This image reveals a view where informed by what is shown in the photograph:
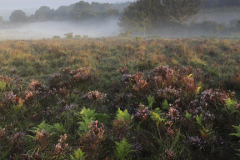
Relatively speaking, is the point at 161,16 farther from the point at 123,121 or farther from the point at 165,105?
the point at 123,121

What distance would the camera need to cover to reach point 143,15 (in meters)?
46.3

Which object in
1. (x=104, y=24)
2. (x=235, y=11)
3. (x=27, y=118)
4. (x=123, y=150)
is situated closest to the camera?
(x=123, y=150)

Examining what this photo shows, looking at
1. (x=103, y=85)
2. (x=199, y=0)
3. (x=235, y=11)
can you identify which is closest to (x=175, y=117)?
(x=103, y=85)

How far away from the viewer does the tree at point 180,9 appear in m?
43.4

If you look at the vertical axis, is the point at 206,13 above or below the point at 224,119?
above

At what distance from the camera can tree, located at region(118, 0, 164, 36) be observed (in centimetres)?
4716

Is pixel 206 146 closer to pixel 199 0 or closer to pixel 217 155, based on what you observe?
pixel 217 155

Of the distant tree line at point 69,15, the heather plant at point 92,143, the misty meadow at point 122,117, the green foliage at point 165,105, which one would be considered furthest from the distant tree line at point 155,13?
the heather plant at point 92,143

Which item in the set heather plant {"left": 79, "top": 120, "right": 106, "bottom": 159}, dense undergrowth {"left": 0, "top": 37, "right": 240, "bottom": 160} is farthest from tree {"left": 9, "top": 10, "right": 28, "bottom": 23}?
heather plant {"left": 79, "top": 120, "right": 106, "bottom": 159}

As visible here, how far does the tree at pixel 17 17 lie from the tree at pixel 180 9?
113 metres

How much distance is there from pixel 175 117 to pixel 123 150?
3.58 ft

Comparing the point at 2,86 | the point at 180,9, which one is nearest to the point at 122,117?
the point at 2,86

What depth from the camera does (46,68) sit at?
6078 mm

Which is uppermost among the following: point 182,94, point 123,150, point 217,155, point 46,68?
point 46,68
